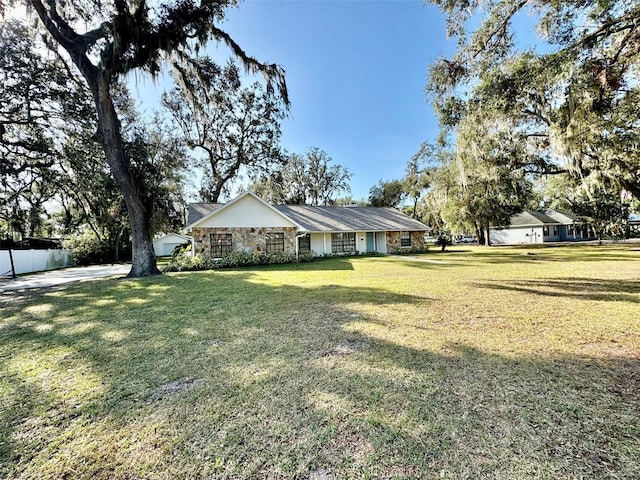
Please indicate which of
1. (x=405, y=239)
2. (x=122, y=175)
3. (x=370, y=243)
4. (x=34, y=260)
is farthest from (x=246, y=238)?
(x=405, y=239)

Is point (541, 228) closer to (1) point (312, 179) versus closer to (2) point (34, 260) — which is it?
(1) point (312, 179)

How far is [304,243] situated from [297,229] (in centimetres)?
190

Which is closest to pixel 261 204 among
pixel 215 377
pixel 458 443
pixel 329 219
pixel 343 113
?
pixel 329 219

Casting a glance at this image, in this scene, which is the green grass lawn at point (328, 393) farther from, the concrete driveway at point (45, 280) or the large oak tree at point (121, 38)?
the large oak tree at point (121, 38)

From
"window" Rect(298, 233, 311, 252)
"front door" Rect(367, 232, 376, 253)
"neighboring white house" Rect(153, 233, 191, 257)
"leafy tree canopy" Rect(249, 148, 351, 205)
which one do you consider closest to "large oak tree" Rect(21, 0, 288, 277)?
"window" Rect(298, 233, 311, 252)

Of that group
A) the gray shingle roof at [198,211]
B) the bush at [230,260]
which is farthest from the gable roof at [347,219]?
the gray shingle roof at [198,211]

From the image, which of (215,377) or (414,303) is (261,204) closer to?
(414,303)

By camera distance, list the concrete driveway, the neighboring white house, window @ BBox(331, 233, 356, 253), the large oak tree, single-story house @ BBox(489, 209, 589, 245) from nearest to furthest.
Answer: the large oak tree < the concrete driveway < window @ BBox(331, 233, 356, 253) < the neighboring white house < single-story house @ BBox(489, 209, 589, 245)

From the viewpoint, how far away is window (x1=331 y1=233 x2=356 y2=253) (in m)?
20.5

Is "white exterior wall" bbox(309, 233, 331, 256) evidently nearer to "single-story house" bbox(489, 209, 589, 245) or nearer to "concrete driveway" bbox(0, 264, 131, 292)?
"concrete driveway" bbox(0, 264, 131, 292)

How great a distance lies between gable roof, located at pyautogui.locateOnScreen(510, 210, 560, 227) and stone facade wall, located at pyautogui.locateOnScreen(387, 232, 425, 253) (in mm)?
16684

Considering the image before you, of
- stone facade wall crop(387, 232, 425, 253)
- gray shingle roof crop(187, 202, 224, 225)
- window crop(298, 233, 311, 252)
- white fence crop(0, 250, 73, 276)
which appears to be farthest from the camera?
stone facade wall crop(387, 232, 425, 253)

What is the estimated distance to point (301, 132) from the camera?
25.6 metres

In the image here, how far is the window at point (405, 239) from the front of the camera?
22.9 metres
